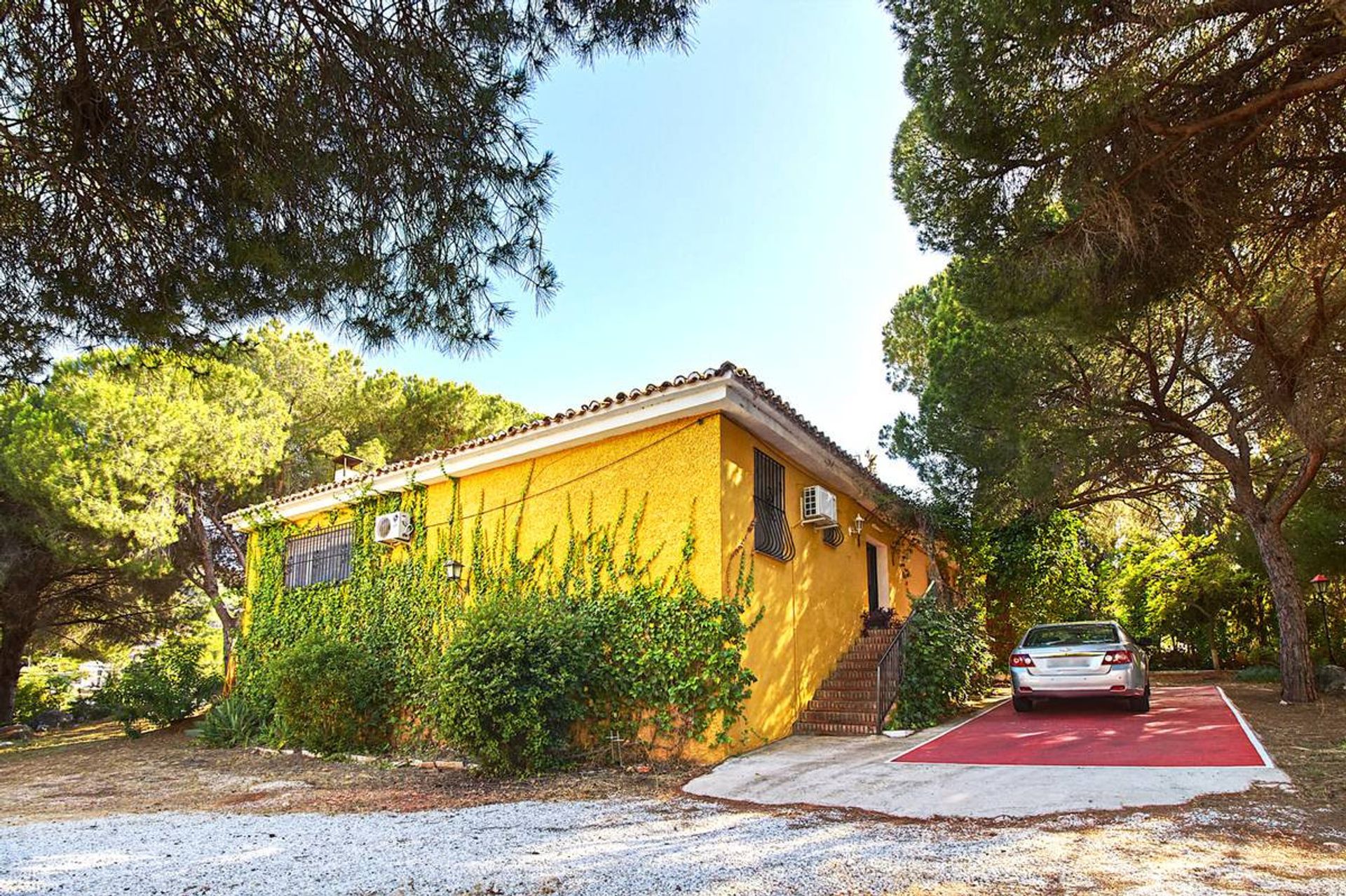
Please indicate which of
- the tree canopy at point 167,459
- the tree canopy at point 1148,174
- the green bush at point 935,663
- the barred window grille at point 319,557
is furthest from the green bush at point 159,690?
the tree canopy at point 1148,174

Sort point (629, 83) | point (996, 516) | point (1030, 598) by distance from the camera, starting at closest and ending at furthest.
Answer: point (629, 83), point (996, 516), point (1030, 598)

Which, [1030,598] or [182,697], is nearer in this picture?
[182,697]

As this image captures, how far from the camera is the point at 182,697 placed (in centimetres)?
1423

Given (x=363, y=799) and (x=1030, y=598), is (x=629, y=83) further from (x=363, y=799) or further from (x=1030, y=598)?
(x=1030, y=598)

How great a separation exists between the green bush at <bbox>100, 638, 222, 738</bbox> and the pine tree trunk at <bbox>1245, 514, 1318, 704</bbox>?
18.0 metres

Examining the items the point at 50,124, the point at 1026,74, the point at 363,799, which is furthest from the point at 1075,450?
the point at 50,124

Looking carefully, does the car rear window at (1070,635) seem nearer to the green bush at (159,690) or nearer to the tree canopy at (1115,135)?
the tree canopy at (1115,135)

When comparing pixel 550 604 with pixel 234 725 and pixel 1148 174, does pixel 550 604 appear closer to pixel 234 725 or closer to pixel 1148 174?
pixel 234 725

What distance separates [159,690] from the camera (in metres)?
13.9

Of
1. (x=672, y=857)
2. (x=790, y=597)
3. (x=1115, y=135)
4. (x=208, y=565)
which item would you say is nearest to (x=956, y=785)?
(x=672, y=857)

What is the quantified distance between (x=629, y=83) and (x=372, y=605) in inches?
351

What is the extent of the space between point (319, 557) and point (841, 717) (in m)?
8.49

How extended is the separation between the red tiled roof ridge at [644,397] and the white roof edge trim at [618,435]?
36mm

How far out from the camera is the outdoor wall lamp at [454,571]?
1083 centimetres
